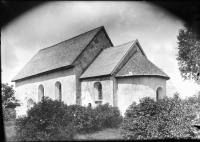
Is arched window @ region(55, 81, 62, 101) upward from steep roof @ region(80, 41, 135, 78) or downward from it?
downward

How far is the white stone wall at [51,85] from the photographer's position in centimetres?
1393

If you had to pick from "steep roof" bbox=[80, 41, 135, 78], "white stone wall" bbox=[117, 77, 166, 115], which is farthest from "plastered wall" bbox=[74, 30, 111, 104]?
"white stone wall" bbox=[117, 77, 166, 115]

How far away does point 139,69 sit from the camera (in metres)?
13.2

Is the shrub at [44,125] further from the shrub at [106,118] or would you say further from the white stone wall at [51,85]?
the white stone wall at [51,85]

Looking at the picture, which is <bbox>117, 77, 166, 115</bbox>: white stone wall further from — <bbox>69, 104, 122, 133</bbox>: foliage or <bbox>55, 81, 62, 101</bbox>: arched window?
<bbox>55, 81, 62, 101</bbox>: arched window

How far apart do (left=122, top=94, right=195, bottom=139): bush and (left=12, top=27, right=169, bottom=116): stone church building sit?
3.47 m

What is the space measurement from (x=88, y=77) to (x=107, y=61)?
198cm

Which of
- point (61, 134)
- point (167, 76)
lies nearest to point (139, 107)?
point (61, 134)

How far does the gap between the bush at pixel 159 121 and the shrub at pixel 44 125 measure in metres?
2.94

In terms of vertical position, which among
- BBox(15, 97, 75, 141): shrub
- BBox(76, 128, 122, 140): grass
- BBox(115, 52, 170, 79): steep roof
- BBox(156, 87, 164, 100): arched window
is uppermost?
BBox(115, 52, 170, 79): steep roof

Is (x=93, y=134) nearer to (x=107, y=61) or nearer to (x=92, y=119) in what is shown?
(x=92, y=119)

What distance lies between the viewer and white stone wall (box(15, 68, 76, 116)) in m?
13.9

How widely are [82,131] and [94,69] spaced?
5652 mm

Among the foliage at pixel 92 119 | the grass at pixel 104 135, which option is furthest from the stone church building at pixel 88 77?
the grass at pixel 104 135
